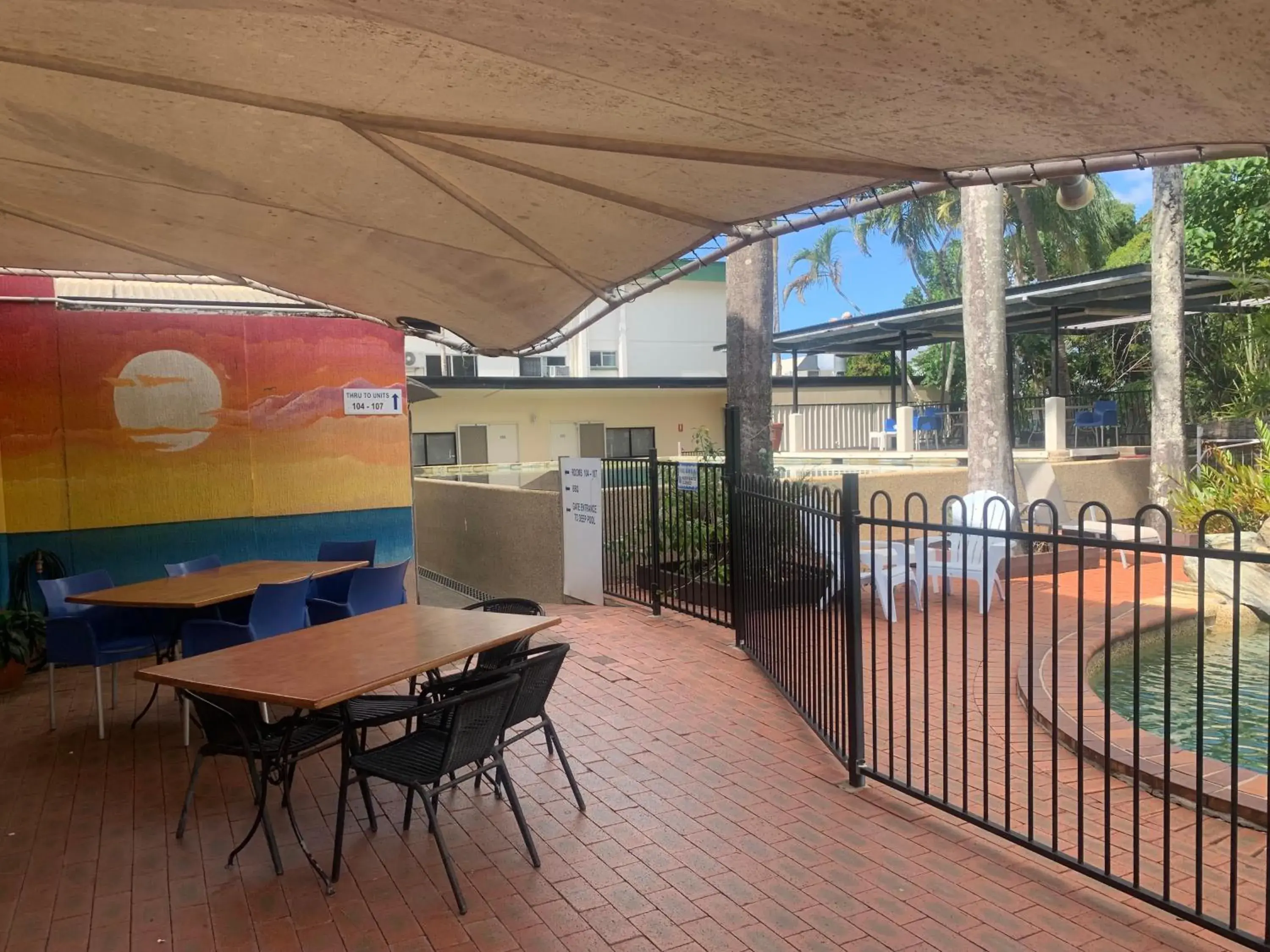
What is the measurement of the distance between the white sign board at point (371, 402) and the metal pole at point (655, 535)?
268 cm

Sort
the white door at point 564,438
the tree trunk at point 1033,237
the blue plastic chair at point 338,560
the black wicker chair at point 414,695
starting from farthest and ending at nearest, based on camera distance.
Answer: the tree trunk at point 1033,237, the white door at point 564,438, the blue plastic chair at point 338,560, the black wicker chair at point 414,695

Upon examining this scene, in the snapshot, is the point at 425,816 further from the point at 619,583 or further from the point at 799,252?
the point at 799,252

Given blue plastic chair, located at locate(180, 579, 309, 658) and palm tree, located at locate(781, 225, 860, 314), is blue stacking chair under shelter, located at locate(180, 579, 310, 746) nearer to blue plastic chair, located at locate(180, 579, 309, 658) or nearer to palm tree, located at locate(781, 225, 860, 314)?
blue plastic chair, located at locate(180, 579, 309, 658)

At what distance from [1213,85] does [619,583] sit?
301 inches

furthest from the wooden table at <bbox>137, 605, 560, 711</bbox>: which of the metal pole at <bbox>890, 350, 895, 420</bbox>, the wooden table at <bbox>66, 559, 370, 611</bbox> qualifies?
the metal pole at <bbox>890, 350, 895, 420</bbox>

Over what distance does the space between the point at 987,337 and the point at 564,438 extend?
44.7 feet

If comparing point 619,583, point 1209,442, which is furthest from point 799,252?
point 619,583

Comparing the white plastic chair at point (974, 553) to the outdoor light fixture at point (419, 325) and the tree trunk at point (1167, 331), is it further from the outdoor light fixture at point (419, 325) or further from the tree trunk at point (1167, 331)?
the tree trunk at point (1167, 331)

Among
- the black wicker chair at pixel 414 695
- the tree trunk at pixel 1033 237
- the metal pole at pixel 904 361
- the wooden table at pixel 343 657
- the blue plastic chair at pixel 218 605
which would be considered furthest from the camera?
the tree trunk at pixel 1033 237

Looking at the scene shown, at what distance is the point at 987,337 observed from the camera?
11.6 m

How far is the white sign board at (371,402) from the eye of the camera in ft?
30.1

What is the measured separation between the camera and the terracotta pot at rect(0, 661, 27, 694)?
6.80m

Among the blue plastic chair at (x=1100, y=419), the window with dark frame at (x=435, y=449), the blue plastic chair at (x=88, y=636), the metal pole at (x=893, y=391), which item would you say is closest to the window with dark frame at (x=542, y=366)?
the window with dark frame at (x=435, y=449)

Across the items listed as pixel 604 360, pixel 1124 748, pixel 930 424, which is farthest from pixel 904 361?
pixel 1124 748
